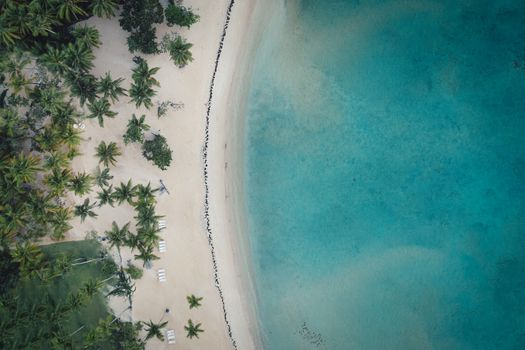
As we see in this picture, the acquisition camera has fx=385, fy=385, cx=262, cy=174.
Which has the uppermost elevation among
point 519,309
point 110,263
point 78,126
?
point 78,126

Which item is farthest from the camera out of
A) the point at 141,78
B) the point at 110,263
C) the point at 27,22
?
the point at 110,263

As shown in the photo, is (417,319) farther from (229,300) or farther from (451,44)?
(451,44)

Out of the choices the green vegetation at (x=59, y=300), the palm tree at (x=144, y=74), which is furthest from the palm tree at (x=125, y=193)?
the palm tree at (x=144, y=74)

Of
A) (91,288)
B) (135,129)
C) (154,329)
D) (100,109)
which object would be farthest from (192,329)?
(100,109)

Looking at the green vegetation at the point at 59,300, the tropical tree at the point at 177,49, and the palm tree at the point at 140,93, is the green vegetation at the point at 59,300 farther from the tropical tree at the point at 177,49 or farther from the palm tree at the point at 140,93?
the tropical tree at the point at 177,49

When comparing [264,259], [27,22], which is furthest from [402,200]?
[27,22]

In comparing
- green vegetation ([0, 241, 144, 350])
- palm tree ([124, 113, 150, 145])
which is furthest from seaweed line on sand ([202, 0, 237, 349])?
green vegetation ([0, 241, 144, 350])
